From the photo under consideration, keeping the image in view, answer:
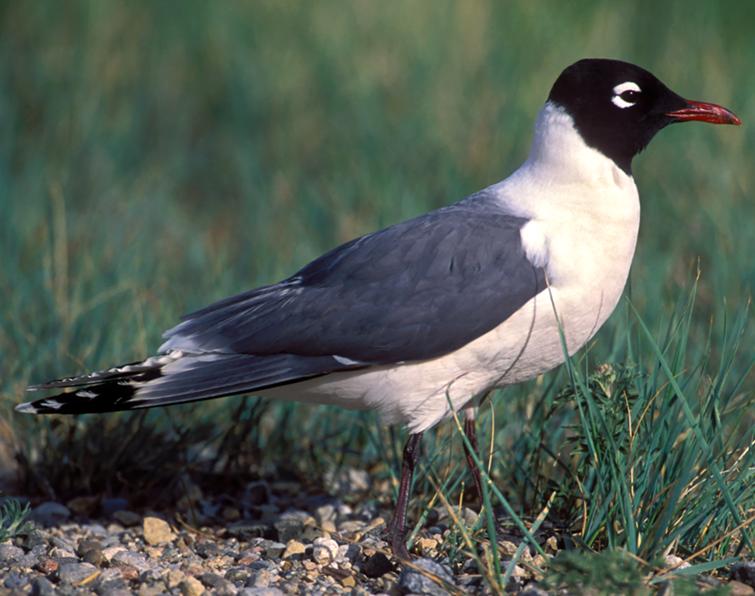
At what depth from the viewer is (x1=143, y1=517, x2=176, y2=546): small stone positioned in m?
3.93

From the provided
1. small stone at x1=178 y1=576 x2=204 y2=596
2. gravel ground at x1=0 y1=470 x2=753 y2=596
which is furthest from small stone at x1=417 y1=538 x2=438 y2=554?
small stone at x1=178 y1=576 x2=204 y2=596

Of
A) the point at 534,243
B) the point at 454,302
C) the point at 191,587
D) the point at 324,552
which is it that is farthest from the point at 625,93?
the point at 191,587

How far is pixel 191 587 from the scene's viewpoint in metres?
3.12

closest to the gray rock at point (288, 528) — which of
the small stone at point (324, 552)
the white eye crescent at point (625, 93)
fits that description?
the small stone at point (324, 552)

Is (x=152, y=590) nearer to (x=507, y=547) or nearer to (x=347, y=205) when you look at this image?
(x=507, y=547)

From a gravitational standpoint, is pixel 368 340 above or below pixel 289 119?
below

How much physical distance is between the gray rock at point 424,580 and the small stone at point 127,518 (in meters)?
1.27

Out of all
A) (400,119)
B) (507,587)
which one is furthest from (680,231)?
(507,587)

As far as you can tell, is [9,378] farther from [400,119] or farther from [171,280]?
[400,119]

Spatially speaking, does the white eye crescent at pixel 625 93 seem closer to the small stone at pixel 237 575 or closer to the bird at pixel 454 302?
the bird at pixel 454 302

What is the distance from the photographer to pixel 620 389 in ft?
11.0

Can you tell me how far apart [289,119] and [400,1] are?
3.53 ft

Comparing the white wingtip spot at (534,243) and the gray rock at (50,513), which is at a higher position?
the white wingtip spot at (534,243)

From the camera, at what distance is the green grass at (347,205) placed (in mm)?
3391
